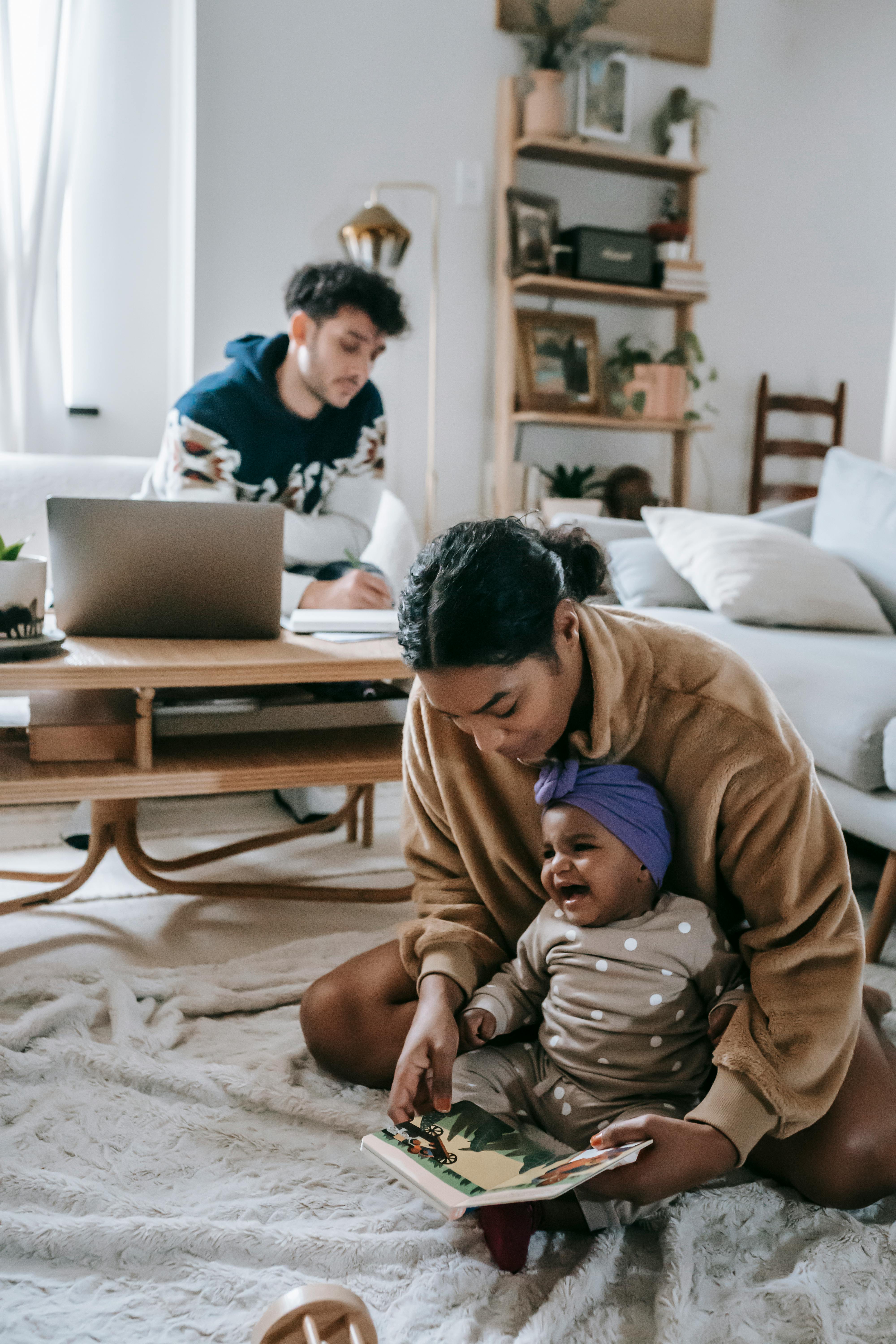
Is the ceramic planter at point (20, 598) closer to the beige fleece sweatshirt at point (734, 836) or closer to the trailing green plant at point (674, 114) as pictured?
the beige fleece sweatshirt at point (734, 836)

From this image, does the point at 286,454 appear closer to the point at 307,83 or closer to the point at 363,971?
the point at 363,971

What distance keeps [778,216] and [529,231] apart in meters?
1.09

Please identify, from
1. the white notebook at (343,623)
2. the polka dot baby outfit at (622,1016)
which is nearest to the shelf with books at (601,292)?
the white notebook at (343,623)

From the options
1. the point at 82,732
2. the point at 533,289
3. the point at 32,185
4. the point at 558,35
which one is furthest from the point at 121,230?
the point at 82,732

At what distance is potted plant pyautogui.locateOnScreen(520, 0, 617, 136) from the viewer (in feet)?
10.0

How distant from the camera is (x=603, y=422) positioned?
10.4ft

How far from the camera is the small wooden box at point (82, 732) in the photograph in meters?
1.40

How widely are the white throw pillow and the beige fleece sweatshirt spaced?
1160 millimetres

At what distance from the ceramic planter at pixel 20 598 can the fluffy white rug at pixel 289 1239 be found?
0.51 meters

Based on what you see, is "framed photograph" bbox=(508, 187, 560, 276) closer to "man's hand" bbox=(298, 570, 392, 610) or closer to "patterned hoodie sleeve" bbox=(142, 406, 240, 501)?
"patterned hoodie sleeve" bbox=(142, 406, 240, 501)

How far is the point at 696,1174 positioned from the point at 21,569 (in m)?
1.08

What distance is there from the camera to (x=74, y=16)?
2.72 metres

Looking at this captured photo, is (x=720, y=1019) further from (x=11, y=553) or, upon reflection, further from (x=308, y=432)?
(x=308, y=432)

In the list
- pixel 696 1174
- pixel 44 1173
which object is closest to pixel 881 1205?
pixel 696 1174
